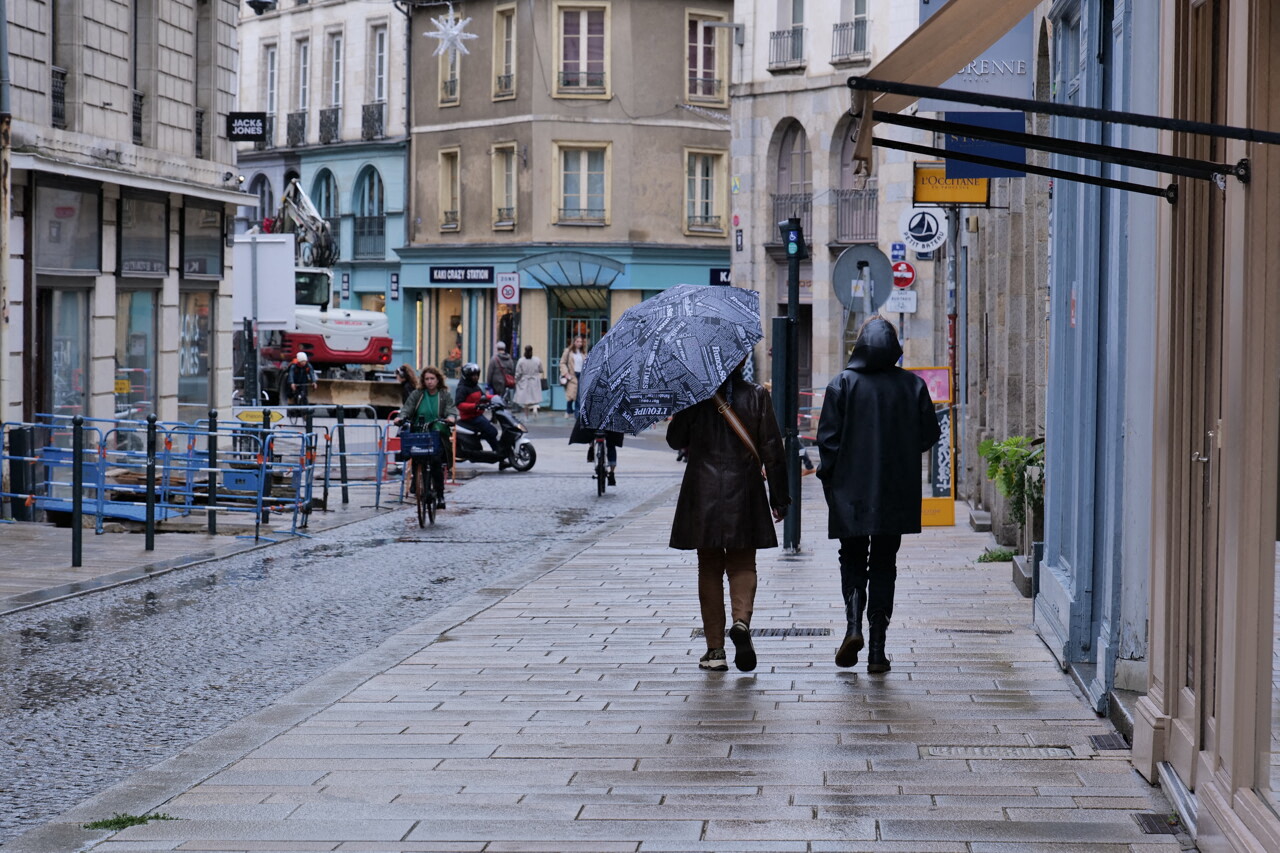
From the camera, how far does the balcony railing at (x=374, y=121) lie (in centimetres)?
5372

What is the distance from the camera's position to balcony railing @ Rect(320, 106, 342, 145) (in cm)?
5550

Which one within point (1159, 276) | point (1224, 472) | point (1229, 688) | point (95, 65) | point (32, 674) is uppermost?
point (95, 65)

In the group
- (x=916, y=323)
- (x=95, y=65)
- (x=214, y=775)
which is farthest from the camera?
(x=916, y=323)

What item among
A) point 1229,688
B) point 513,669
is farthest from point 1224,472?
point 513,669

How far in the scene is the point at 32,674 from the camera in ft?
31.9

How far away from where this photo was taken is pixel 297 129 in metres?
57.1

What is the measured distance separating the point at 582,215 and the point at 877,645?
40.2 m

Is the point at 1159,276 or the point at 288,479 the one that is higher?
the point at 1159,276

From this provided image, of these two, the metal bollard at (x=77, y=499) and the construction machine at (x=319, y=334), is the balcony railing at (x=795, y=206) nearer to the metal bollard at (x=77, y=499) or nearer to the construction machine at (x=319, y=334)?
the construction machine at (x=319, y=334)

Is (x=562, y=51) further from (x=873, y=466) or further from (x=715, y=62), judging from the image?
(x=873, y=466)

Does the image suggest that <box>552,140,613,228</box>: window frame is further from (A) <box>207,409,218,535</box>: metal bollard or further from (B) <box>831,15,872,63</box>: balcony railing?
(A) <box>207,409,218,535</box>: metal bollard

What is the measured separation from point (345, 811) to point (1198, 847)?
2799 millimetres

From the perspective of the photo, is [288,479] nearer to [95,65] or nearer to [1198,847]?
[95,65]

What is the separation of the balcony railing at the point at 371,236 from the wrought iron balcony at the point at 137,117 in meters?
29.8
